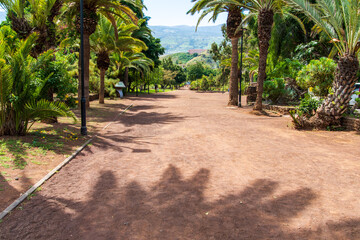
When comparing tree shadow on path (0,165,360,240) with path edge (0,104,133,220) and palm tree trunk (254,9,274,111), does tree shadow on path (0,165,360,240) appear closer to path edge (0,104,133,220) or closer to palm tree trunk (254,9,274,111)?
path edge (0,104,133,220)

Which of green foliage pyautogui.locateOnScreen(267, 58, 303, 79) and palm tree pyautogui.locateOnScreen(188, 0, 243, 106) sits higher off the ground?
palm tree pyautogui.locateOnScreen(188, 0, 243, 106)

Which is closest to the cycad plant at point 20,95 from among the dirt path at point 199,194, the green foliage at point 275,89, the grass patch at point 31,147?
the grass patch at point 31,147

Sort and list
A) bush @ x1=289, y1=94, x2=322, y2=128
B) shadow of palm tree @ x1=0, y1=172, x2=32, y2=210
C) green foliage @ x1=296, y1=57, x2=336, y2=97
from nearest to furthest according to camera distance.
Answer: shadow of palm tree @ x1=0, y1=172, x2=32, y2=210, bush @ x1=289, y1=94, x2=322, y2=128, green foliage @ x1=296, y1=57, x2=336, y2=97

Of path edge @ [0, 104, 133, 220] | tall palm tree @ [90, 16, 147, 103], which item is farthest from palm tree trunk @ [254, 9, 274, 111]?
path edge @ [0, 104, 133, 220]

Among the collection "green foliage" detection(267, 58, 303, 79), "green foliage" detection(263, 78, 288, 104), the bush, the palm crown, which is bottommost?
the bush

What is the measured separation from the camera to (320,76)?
14469mm

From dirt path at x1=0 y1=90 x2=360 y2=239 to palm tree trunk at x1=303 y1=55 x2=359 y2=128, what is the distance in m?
2.41

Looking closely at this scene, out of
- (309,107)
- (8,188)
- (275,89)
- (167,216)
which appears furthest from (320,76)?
(8,188)

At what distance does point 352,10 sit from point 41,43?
12567 mm

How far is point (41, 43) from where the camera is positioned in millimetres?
11883

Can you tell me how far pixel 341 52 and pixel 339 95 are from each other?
69.6 inches

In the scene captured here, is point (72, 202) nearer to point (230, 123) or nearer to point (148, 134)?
point (148, 134)

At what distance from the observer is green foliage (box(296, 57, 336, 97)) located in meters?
14.1

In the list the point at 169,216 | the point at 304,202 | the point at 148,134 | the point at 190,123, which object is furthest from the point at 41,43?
the point at 304,202
